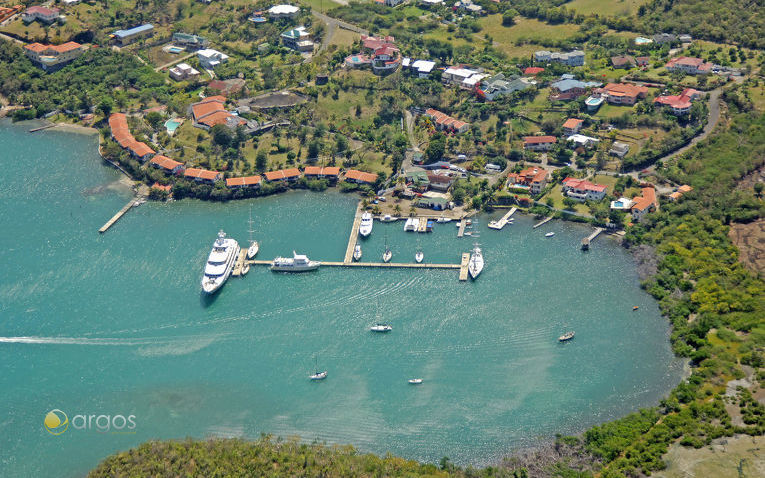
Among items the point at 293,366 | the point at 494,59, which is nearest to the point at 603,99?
the point at 494,59

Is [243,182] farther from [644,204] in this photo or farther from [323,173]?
[644,204]

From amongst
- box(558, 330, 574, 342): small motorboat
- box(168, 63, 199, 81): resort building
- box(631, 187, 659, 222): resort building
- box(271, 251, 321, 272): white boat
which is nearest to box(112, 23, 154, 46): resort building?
box(168, 63, 199, 81): resort building

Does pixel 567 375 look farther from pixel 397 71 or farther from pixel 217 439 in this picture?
pixel 397 71

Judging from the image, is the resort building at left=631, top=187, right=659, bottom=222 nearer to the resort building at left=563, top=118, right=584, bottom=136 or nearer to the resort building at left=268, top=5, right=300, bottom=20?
the resort building at left=563, top=118, right=584, bottom=136

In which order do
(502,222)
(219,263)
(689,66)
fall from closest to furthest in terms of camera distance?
1. (219,263)
2. (502,222)
3. (689,66)

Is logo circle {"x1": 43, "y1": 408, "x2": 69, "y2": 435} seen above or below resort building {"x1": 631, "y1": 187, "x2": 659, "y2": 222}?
below

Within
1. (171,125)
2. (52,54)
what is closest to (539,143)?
(171,125)
